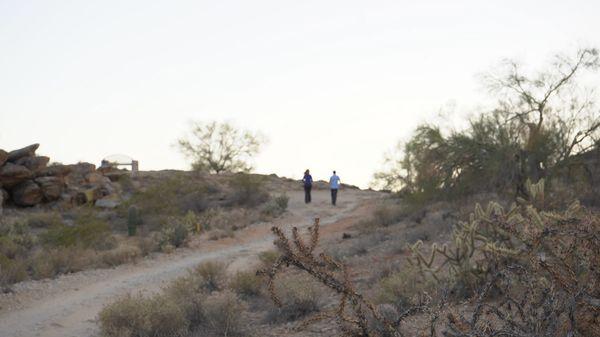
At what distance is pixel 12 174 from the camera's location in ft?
90.9

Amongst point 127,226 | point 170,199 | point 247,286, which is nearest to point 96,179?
point 170,199

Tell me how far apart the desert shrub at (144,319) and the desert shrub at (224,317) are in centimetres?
36

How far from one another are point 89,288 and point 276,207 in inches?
611

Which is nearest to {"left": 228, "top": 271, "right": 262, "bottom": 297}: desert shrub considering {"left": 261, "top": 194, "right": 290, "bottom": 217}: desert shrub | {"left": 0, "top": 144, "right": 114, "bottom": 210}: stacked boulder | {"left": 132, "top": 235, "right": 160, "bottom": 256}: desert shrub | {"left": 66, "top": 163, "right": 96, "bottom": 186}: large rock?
{"left": 132, "top": 235, "right": 160, "bottom": 256}: desert shrub

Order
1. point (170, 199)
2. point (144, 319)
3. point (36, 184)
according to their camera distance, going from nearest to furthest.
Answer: point (144, 319) → point (170, 199) → point (36, 184)

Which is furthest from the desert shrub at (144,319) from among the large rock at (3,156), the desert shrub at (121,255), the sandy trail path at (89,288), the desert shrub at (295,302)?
the large rock at (3,156)

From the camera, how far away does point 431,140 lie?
20641mm

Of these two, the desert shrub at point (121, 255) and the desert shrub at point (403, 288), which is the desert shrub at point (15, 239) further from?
the desert shrub at point (403, 288)

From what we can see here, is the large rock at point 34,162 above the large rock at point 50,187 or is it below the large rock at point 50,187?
above

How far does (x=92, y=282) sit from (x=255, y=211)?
14.9 meters

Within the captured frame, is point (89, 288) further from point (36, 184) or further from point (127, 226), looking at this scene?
point (36, 184)

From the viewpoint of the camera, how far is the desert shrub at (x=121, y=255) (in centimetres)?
1520

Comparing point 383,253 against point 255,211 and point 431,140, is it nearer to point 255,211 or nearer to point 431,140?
point 431,140

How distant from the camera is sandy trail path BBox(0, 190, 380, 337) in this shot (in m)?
9.75
